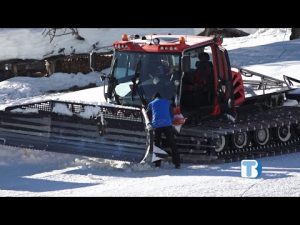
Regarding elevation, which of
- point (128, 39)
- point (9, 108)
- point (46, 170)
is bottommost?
point (46, 170)

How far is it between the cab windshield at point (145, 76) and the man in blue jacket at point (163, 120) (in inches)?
25.1

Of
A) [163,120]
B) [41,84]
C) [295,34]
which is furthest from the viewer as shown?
[295,34]

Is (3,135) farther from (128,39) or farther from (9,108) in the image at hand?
(128,39)

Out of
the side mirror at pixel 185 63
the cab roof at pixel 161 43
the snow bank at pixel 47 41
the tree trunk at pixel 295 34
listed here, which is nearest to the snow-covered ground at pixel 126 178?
the side mirror at pixel 185 63

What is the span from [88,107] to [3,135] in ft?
5.67

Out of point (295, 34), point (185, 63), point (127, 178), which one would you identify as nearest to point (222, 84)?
point (185, 63)

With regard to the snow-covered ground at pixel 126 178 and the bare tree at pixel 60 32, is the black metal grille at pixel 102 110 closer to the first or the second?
the snow-covered ground at pixel 126 178

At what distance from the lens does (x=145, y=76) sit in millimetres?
13469

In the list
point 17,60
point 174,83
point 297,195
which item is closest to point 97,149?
point 174,83

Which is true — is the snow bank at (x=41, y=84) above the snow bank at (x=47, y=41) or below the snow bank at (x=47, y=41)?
below

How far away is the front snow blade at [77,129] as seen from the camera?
12.8 metres

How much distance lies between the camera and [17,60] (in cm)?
2694

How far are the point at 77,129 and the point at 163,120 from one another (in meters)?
1.79

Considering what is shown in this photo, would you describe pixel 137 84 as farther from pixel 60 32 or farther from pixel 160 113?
pixel 60 32
